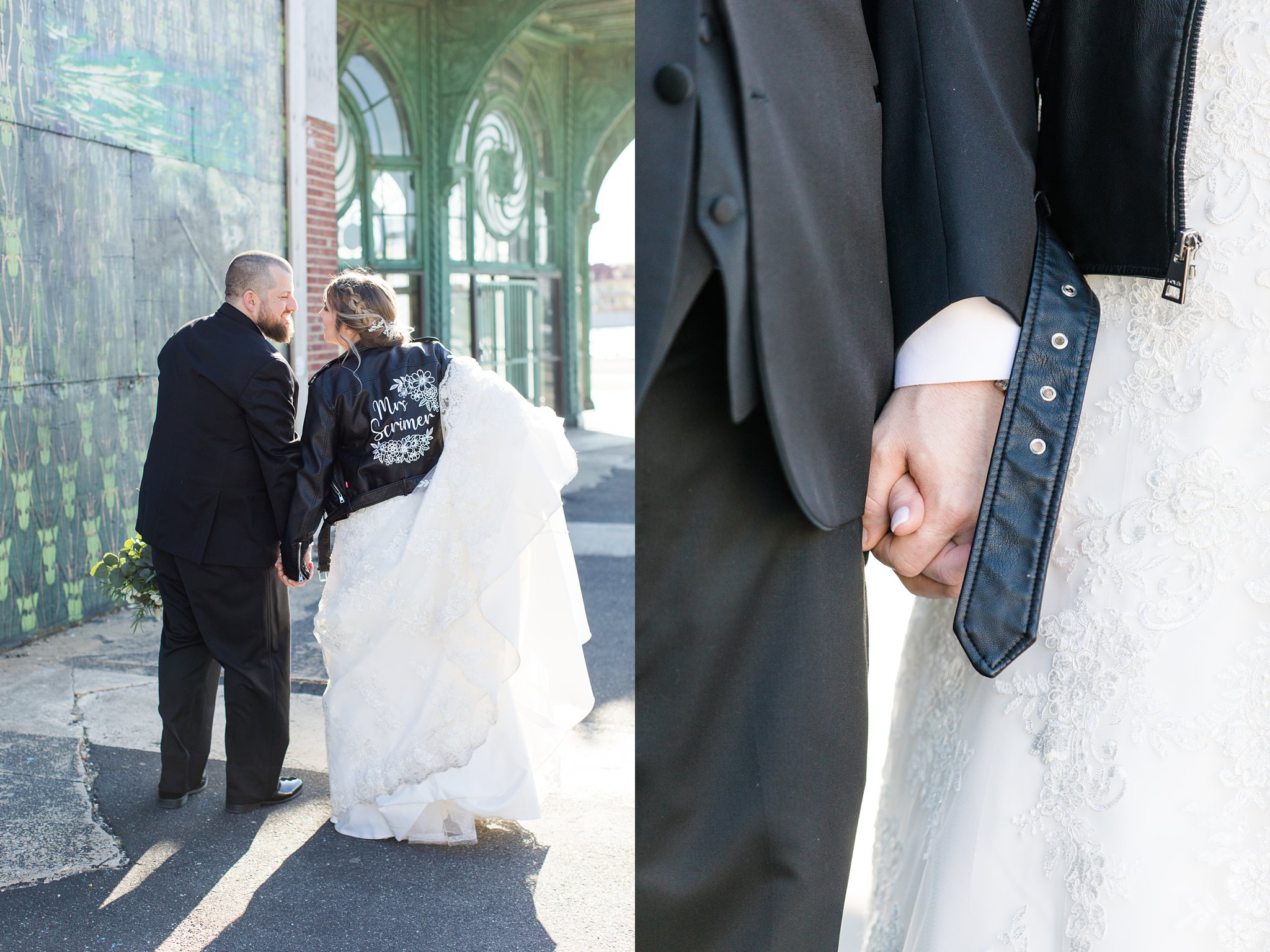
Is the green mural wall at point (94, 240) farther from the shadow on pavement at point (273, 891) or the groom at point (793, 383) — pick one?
the groom at point (793, 383)

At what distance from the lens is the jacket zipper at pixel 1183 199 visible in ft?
3.28

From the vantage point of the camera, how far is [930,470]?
1.00m

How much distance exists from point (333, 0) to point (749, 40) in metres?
9.43

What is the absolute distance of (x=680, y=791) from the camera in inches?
37.6

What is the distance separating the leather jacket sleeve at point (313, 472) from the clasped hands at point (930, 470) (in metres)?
3.47

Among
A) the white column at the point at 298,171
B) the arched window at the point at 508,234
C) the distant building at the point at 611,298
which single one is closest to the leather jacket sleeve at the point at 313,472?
the white column at the point at 298,171

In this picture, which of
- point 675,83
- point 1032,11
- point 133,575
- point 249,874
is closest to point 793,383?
point 675,83

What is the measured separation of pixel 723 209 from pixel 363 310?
12.1 feet

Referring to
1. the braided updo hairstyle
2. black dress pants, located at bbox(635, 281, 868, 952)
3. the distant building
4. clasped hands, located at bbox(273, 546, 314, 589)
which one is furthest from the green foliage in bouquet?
the distant building

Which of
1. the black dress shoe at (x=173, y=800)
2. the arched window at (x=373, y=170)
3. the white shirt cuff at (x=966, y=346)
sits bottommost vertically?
the black dress shoe at (x=173, y=800)

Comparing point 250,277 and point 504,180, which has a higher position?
point 504,180

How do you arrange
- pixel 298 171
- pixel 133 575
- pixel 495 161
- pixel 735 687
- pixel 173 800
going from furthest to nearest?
1. pixel 495 161
2. pixel 298 171
3. pixel 133 575
4. pixel 173 800
5. pixel 735 687

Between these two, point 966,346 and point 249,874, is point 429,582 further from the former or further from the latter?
point 966,346

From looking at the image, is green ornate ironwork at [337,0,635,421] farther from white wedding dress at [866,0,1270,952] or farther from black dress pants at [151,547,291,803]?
white wedding dress at [866,0,1270,952]
